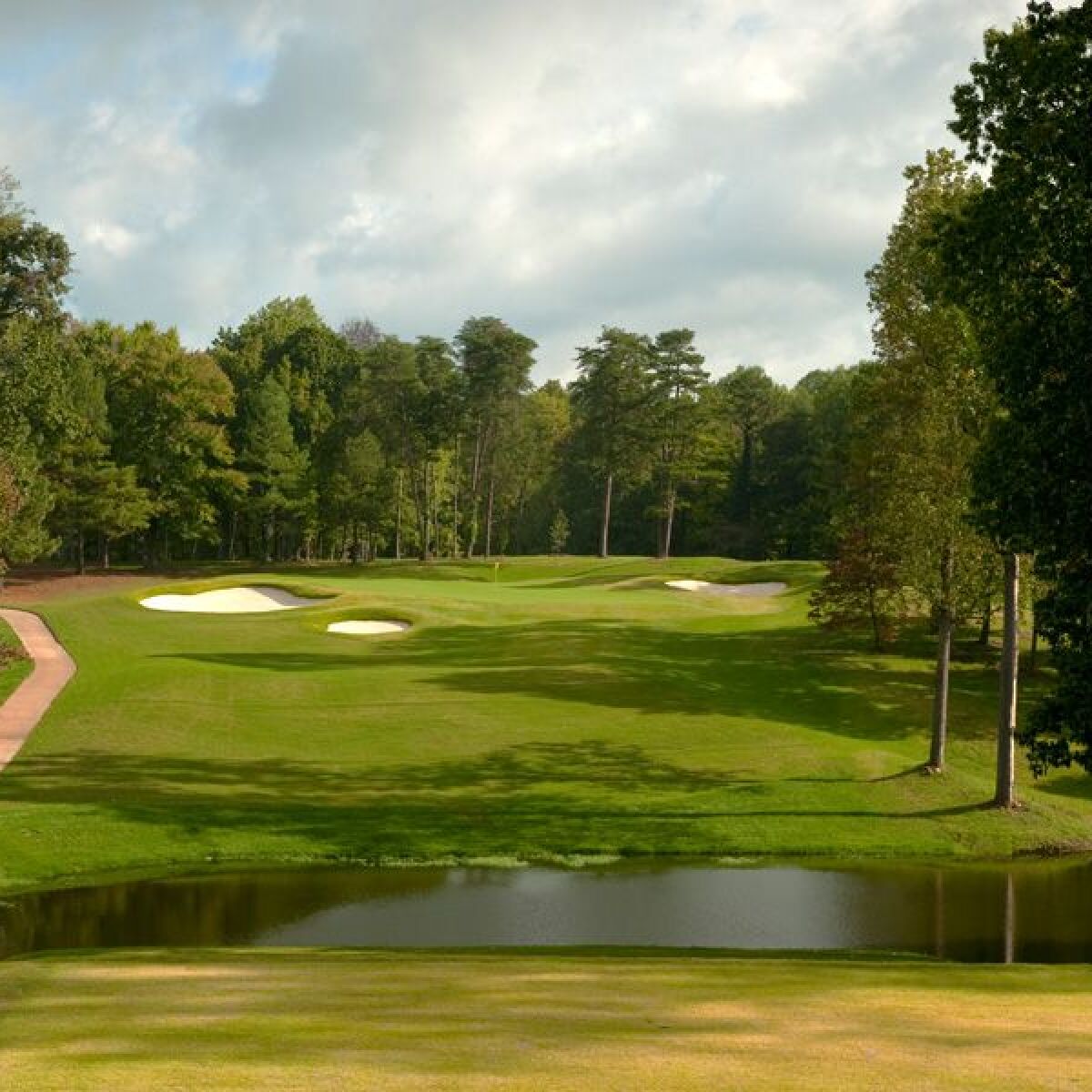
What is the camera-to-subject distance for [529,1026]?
396 inches

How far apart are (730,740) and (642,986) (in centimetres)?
2009

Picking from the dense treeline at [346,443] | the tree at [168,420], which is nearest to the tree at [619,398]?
the dense treeline at [346,443]

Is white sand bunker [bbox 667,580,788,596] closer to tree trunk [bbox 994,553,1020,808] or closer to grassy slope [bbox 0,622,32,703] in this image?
grassy slope [bbox 0,622,32,703]

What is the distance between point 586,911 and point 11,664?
28.2m

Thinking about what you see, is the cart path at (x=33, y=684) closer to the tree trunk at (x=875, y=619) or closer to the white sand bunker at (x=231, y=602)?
the white sand bunker at (x=231, y=602)

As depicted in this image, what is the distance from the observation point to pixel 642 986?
1233cm

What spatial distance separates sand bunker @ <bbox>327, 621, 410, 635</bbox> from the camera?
1916 inches

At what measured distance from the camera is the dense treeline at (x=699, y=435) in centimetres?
1747

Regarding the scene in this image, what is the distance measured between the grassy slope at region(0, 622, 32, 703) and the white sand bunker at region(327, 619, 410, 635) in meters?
11.8

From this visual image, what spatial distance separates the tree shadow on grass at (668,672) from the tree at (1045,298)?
56.1ft

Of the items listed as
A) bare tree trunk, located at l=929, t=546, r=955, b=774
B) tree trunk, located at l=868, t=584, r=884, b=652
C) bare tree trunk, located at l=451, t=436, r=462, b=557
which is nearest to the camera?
bare tree trunk, located at l=929, t=546, r=955, b=774

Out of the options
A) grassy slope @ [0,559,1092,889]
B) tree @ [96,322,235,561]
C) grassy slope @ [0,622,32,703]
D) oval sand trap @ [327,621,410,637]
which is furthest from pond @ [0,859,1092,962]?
tree @ [96,322,235,561]

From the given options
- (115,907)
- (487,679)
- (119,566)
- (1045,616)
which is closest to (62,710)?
(487,679)

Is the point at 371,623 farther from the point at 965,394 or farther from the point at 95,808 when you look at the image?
the point at 965,394
